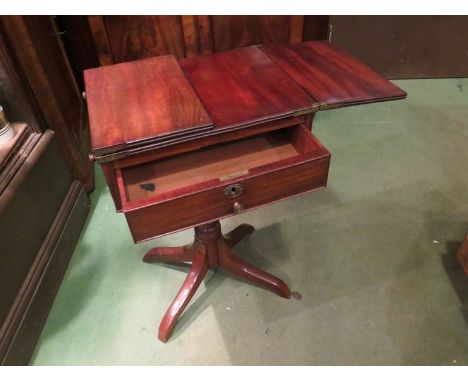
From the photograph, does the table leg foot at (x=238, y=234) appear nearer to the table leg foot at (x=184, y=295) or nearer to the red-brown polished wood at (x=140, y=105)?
the table leg foot at (x=184, y=295)

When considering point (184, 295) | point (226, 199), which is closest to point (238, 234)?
point (184, 295)

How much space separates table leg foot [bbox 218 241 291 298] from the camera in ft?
4.10

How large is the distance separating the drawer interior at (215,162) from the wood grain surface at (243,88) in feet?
0.32

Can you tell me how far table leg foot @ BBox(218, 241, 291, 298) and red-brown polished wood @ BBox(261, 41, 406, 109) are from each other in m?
0.64

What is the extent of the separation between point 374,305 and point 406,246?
0.34 meters

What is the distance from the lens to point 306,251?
145 cm

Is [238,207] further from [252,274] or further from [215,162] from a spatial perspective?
[252,274]

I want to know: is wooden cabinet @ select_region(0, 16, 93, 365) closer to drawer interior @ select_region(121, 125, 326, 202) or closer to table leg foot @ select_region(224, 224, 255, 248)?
drawer interior @ select_region(121, 125, 326, 202)

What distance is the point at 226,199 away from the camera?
0.78 metres

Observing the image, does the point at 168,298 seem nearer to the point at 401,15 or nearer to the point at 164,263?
the point at 164,263

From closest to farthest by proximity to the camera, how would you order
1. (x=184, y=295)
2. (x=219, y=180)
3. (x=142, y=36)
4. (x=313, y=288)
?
(x=219, y=180) → (x=184, y=295) → (x=313, y=288) → (x=142, y=36)

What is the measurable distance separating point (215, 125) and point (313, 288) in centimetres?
83

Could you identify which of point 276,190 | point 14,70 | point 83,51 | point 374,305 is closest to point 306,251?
point 374,305

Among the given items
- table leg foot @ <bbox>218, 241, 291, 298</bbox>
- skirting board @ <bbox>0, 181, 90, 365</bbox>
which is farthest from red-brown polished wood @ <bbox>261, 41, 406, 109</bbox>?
skirting board @ <bbox>0, 181, 90, 365</bbox>
